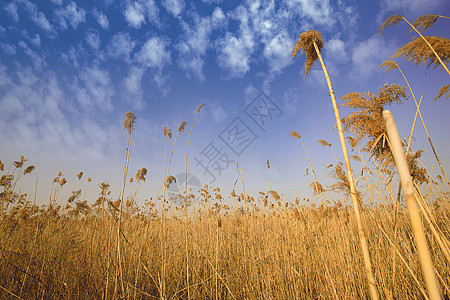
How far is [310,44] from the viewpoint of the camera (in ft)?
4.57

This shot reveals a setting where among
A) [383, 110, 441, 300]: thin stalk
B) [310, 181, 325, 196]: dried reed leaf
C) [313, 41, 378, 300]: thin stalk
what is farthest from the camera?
[310, 181, 325, 196]: dried reed leaf

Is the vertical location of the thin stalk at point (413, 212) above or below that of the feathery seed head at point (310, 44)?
below

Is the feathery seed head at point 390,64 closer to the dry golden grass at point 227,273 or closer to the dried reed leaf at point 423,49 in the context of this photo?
the dried reed leaf at point 423,49

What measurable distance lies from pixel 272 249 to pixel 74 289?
2.95 metres

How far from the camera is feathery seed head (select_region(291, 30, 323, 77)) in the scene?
1378 mm

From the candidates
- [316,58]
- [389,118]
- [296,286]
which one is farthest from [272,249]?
[389,118]

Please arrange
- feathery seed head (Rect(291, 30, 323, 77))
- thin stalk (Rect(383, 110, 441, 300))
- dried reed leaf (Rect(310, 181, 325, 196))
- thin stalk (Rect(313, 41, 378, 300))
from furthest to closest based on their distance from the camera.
Result: dried reed leaf (Rect(310, 181, 325, 196)) < feathery seed head (Rect(291, 30, 323, 77)) < thin stalk (Rect(313, 41, 378, 300)) < thin stalk (Rect(383, 110, 441, 300))

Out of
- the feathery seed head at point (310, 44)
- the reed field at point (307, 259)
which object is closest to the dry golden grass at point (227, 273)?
the reed field at point (307, 259)

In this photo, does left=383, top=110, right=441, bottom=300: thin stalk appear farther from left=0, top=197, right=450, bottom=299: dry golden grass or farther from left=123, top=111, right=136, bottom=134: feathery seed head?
left=123, top=111, right=136, bottom=134: feathery seed head

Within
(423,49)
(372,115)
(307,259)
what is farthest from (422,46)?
(307,259)

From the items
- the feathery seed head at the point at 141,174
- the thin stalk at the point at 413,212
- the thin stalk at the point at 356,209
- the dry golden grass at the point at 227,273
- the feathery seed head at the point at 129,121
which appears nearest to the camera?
the thin stalk at the point at 413,212

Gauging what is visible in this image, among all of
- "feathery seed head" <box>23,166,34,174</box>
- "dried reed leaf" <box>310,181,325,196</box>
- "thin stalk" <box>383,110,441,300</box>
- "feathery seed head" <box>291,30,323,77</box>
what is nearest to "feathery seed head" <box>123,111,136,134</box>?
"feathery seed head" <box>291,30,323,77</box>

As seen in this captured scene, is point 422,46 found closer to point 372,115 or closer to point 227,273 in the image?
point 372,115

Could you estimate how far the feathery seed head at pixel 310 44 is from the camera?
138cm
